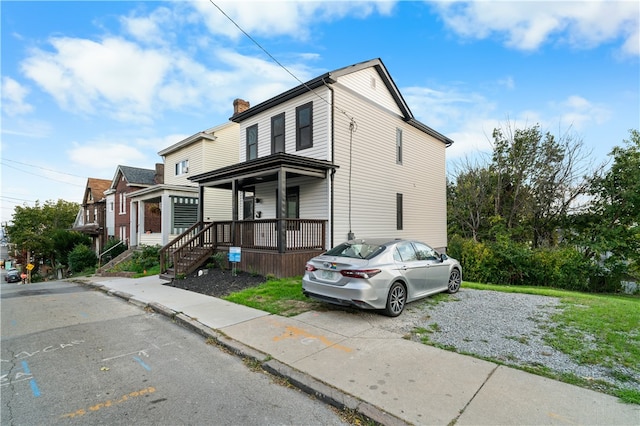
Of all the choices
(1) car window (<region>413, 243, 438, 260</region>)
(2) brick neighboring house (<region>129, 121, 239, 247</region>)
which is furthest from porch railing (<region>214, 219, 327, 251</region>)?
(2) brick neighboring house (<region>129, 121, 239, 247</region>)

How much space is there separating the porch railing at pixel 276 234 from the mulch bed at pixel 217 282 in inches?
44.0

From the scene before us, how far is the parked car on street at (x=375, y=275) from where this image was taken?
559 centimetres

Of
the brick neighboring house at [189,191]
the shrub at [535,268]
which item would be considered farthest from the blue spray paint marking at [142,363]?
the brick neighboring house at [189,191]

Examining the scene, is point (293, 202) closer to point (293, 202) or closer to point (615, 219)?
point (293, 202)

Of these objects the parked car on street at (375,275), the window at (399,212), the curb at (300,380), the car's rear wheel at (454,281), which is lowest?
the curb at (300,380)

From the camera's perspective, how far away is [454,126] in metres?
20.3

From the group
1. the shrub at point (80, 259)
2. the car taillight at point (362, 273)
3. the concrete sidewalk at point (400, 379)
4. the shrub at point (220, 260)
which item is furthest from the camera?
the shrub at point (80, 259)

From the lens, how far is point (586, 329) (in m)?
5.10

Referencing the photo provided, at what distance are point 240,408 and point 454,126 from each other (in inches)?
834

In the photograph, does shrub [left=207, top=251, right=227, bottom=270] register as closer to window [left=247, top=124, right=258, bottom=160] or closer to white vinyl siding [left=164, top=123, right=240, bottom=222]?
window [left=247, top=124, right=258, bottom=160]

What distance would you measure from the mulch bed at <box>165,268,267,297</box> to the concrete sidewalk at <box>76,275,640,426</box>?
10.2ft

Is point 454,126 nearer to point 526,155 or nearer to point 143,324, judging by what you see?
point 526,155

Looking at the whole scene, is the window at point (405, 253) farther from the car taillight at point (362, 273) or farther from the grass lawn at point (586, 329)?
the grass lawn at point (586, 329)

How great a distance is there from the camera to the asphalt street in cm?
303
